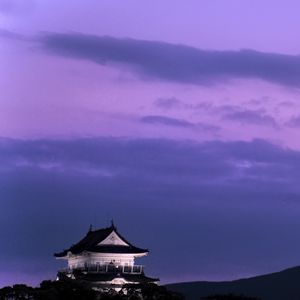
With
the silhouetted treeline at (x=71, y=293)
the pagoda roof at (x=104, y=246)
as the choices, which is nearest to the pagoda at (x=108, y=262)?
the pagoda roof at (x=104, y=246)

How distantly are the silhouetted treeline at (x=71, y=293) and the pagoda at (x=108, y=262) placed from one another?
45.4 ft

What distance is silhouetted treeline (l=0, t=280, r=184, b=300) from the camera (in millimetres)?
129625

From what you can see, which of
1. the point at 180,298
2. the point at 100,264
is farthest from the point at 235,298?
the point at 100,264

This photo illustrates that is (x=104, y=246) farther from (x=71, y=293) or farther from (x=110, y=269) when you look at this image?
(x=71, y=293)

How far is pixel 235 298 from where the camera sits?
471 ft

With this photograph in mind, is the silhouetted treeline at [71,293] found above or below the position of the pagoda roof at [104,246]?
below

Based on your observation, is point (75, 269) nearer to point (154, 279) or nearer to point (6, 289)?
point (154, 279)

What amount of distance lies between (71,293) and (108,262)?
27.8 metres

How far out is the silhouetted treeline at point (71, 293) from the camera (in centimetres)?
12962

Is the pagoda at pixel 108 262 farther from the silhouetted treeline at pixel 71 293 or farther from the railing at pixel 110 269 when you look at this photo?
the silhouetted treeline at pixel 71 293

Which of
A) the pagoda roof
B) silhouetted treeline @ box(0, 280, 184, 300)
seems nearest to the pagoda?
the pagoda roof

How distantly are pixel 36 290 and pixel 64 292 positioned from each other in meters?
3.81

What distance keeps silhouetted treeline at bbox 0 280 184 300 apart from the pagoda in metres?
13.8

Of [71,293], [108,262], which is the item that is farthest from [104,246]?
[71,293]
